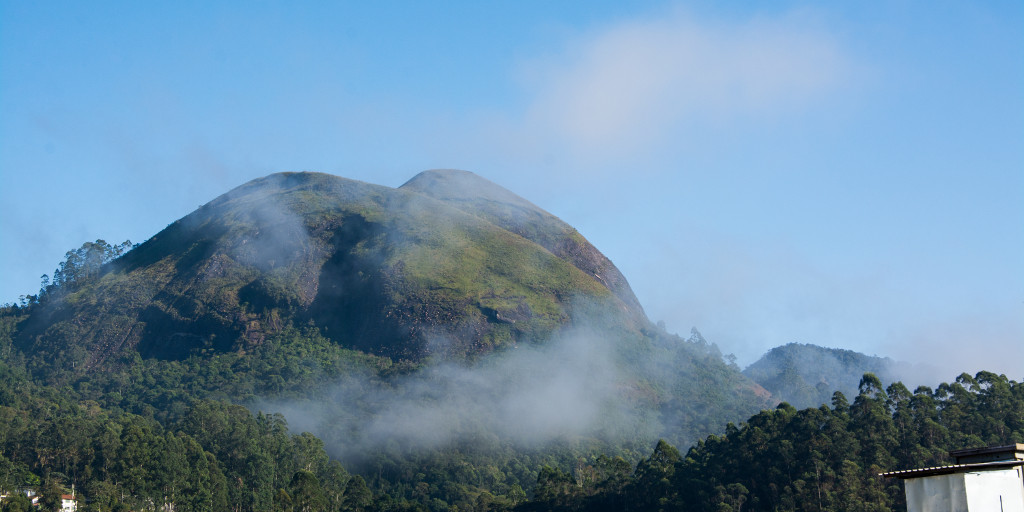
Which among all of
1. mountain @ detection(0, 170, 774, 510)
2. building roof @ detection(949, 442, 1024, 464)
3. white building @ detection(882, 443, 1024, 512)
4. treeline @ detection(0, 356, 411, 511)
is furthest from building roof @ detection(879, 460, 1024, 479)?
mountain @ detection(0, 170, 774, 510)

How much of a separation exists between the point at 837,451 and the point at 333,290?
12144 centimetres

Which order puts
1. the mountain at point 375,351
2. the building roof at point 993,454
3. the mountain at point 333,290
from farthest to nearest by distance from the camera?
the mountain at point 333,290 < the mountain at point 375,351 < the building roof at point 993,454

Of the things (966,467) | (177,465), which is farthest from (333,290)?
(966,467)

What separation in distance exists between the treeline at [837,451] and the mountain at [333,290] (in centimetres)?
8052

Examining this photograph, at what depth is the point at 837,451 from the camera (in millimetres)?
71875

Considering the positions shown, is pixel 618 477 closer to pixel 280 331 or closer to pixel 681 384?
pixel 681 384

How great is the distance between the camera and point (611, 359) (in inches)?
6540

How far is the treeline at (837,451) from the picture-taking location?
Result: 68.6 m

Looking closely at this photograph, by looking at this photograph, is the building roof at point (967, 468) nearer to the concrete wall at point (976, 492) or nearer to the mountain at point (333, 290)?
the concrete wall at point (976, 492)

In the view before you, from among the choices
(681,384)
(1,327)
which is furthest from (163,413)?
(681,384)

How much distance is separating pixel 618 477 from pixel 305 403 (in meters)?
65.9

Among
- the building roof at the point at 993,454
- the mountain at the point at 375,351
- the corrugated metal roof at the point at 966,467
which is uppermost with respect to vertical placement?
the mountain at the point at 375,351

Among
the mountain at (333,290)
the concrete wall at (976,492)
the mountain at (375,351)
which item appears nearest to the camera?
the concrete wall at (976,492)

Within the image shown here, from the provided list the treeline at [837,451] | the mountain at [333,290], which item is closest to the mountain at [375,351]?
the mountain at [333,290]
